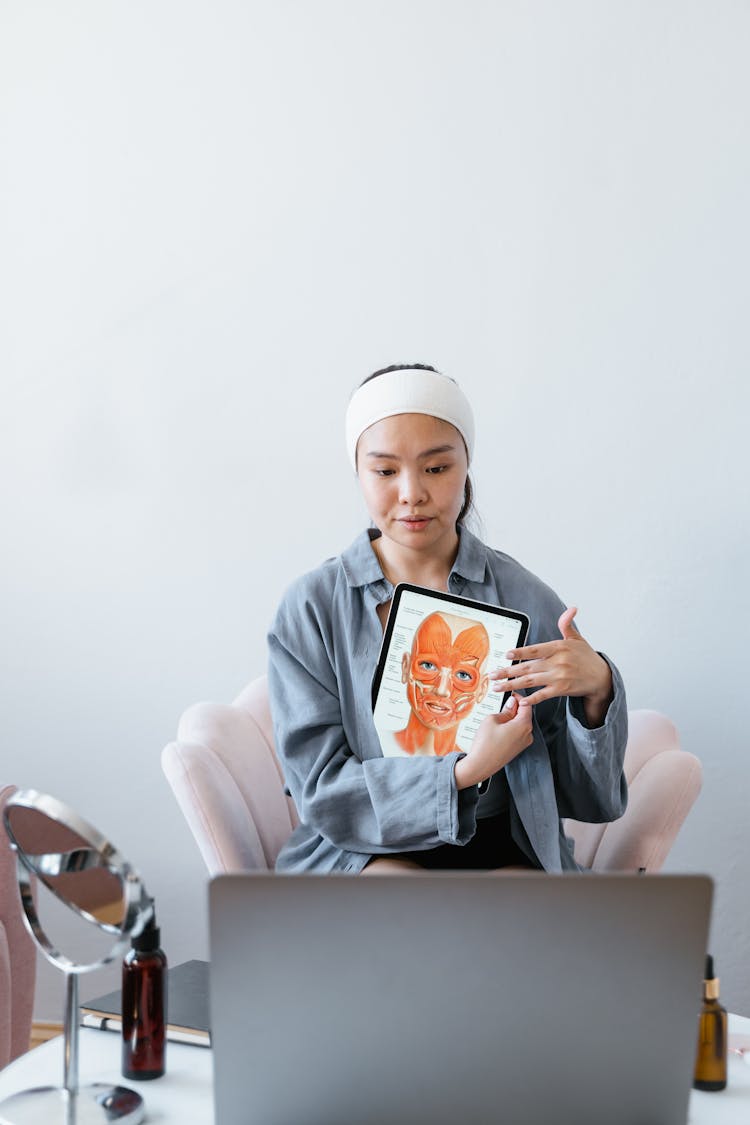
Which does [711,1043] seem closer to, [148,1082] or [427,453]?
[148,1082]

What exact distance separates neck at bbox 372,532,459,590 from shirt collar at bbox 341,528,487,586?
21mm

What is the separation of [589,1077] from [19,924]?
1.29 m

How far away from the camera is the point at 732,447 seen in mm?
2227

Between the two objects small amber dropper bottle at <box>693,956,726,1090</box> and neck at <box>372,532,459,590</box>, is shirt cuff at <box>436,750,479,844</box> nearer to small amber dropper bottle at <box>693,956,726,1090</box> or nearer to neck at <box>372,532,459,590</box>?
neck at <box>372,532,459,590</box>

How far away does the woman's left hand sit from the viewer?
1579mm

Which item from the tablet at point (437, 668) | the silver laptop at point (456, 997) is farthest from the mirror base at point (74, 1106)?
the tablet at point (437, 668)

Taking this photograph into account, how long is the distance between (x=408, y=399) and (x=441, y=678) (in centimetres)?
42

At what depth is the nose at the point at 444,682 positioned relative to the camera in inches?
66.2

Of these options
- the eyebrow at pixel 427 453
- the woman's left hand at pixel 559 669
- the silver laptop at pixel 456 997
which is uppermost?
the eyebrow at pixel 427 453

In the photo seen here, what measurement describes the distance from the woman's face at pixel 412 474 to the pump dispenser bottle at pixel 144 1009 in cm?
79

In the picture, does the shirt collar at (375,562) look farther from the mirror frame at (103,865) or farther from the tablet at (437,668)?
the mirror frame at (103,865)

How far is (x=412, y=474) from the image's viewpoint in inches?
67.4

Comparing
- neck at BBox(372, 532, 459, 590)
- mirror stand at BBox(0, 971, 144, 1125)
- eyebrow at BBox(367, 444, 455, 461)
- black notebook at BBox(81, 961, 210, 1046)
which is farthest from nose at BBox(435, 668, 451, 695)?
mirror stand at BBox(0, 971, 144, 1125)

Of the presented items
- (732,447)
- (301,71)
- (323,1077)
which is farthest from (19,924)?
(301,71)
